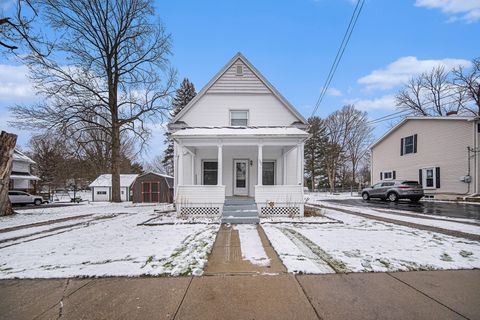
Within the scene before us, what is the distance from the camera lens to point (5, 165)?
11195 millimetres

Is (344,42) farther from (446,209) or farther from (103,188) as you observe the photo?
(103,188)

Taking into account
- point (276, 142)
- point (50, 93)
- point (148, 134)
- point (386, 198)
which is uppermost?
point (50, 93)

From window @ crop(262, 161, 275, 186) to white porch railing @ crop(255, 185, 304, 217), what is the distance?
2.48 metres

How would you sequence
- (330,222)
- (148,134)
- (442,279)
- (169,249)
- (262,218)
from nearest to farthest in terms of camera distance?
1. (442,279)
2. (169,249)
3. (330,222)
4. (262,218)
5. (148,134)

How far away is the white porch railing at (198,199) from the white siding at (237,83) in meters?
5.45

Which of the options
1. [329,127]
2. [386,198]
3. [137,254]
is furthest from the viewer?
[329,127]

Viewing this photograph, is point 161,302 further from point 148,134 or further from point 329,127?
point 329,127

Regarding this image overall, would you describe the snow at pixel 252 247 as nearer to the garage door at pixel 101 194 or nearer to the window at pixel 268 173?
the window at pixel 268 173

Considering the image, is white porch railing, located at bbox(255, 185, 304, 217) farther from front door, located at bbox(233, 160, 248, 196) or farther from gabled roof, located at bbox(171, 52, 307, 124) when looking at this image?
gabled roof, located at bbox(171, 52, 307, 124)

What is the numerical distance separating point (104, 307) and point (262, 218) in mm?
6737

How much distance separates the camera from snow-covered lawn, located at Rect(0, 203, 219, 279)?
388cm

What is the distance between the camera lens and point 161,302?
2.91m

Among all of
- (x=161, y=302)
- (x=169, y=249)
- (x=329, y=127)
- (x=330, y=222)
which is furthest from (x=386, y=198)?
(x=329, y=127)

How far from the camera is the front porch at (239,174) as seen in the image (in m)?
9.51
